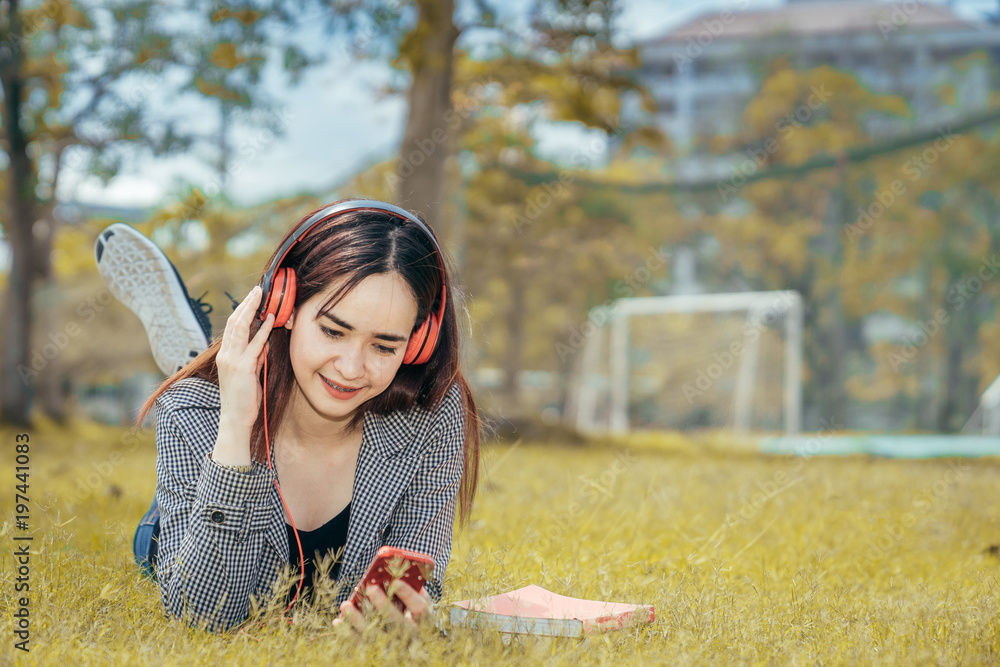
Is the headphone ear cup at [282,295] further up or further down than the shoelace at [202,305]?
further up

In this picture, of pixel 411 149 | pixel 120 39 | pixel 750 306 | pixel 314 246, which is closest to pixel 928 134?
pixel 750 306

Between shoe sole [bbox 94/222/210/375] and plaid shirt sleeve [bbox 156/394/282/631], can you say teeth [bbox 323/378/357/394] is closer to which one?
plaid shirt sleeve [bbox 156/394/282/631]

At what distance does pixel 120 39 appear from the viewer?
25.6 feet

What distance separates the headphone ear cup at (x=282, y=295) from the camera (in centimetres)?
183

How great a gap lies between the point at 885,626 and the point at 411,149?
5.99 m

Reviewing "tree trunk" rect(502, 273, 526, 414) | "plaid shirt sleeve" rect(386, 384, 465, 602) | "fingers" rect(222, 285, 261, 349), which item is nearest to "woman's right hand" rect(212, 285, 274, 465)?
"fingers" rect(222, 285, 261, 349)

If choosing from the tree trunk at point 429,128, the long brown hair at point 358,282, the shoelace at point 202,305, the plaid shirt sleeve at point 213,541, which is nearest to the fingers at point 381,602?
the plaid shirt sleeve at point 213,541

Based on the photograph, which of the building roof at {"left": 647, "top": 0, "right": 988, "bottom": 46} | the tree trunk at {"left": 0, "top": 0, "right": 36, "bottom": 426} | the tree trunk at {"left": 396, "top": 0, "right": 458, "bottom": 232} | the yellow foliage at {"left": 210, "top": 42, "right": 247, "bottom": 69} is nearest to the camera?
the yellow foliage at {"left": 210, "top": 42, "right": 247, "bottom": 69}

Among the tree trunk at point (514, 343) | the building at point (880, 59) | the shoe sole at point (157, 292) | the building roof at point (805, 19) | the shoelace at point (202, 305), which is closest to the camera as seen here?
the shoe sole at point (157, 292)

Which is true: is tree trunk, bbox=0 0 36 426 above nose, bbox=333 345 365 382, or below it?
below

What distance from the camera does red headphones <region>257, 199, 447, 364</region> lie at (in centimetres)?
184

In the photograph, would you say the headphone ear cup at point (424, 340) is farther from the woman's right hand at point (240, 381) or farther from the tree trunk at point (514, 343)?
the tree trunk at point (514, 343)

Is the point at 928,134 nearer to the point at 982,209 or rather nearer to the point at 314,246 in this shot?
the point at 982,209

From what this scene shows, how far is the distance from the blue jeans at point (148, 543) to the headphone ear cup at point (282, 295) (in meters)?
0.72
